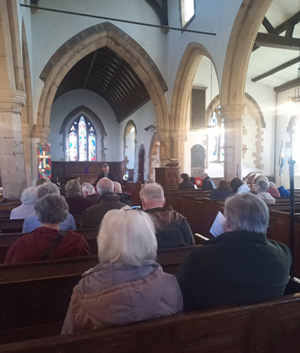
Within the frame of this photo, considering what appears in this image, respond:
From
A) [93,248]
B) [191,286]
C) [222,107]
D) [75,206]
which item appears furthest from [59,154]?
[191,286]

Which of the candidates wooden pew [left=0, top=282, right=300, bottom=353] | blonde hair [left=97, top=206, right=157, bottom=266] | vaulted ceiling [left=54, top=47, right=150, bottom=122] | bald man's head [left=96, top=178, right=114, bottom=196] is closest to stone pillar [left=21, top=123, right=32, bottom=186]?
vaulted ceiling [left=54, top=47, right=150, bottom=122]

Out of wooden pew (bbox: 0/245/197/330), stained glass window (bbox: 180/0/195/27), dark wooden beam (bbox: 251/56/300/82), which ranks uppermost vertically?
stained glass window (bbox: 180/0/195/27)

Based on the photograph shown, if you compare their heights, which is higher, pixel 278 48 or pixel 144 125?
pixel 278 48

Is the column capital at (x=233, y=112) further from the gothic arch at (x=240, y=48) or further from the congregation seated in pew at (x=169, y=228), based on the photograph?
the congregation seated in pew at (x=169, y=228)

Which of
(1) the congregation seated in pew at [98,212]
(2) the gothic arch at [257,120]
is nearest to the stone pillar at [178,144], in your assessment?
(2) the gothic arch at [257,120]

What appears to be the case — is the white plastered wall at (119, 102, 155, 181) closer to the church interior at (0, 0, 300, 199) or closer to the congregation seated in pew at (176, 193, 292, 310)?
the church interior at (0, 0, 300, 199)

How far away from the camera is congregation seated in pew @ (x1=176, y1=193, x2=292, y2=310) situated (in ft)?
4.45

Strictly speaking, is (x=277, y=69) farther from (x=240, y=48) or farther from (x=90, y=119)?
(x=90, y=119)

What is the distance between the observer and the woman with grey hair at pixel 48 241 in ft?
6.72

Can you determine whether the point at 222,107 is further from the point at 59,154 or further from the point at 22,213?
the point at 59,154

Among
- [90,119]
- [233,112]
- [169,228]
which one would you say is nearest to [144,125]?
[90,119]

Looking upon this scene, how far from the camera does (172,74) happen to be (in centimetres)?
1195

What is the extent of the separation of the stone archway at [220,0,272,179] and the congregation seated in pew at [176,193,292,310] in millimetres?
6968

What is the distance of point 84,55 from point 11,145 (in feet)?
22.0
